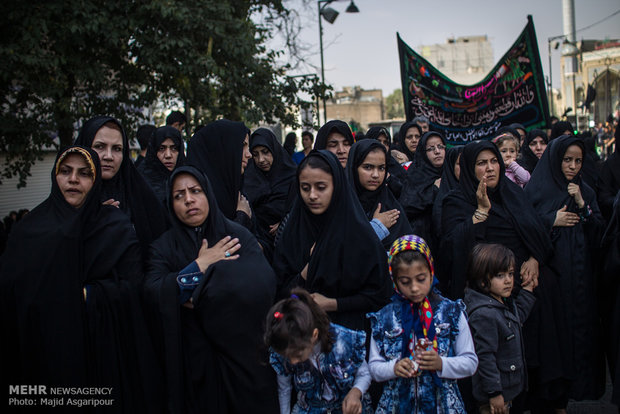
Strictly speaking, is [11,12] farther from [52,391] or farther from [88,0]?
[52,391]

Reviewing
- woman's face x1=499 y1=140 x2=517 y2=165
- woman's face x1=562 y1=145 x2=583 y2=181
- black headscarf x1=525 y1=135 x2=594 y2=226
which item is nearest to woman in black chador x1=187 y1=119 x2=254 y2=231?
black headscarf x1=525 y1=135 x2=594 y2=226

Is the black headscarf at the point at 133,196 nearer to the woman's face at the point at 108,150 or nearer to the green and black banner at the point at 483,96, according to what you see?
the woman's face at the point at 108,150

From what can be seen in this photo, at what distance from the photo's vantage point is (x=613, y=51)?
49.9 meters

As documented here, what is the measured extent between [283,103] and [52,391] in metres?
6.87

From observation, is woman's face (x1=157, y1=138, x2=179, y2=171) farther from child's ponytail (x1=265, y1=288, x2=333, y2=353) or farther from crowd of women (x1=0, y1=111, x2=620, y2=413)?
child's ponytail (x1=265, y1=288, x2=333, y2=353)

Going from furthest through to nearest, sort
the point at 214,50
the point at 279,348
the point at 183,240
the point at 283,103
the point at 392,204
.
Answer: the point at 283,103
the point at 214,50
the point at 392,204
the point at 183,240
the point at 279,348

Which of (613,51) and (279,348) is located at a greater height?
(613,51)

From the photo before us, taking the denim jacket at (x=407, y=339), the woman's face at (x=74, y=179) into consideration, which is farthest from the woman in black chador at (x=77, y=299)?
the denim jacket at (x=407, y=339)

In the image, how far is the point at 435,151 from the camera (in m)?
4.91

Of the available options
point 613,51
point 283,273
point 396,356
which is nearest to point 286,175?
point 283,273

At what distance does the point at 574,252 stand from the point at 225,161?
8.79ft

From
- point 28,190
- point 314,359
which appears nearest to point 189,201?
point 314,359

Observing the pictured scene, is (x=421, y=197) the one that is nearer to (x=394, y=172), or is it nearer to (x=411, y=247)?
(x=394, y=172)

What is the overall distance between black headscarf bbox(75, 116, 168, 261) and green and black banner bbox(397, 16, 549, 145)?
4.97 meters
